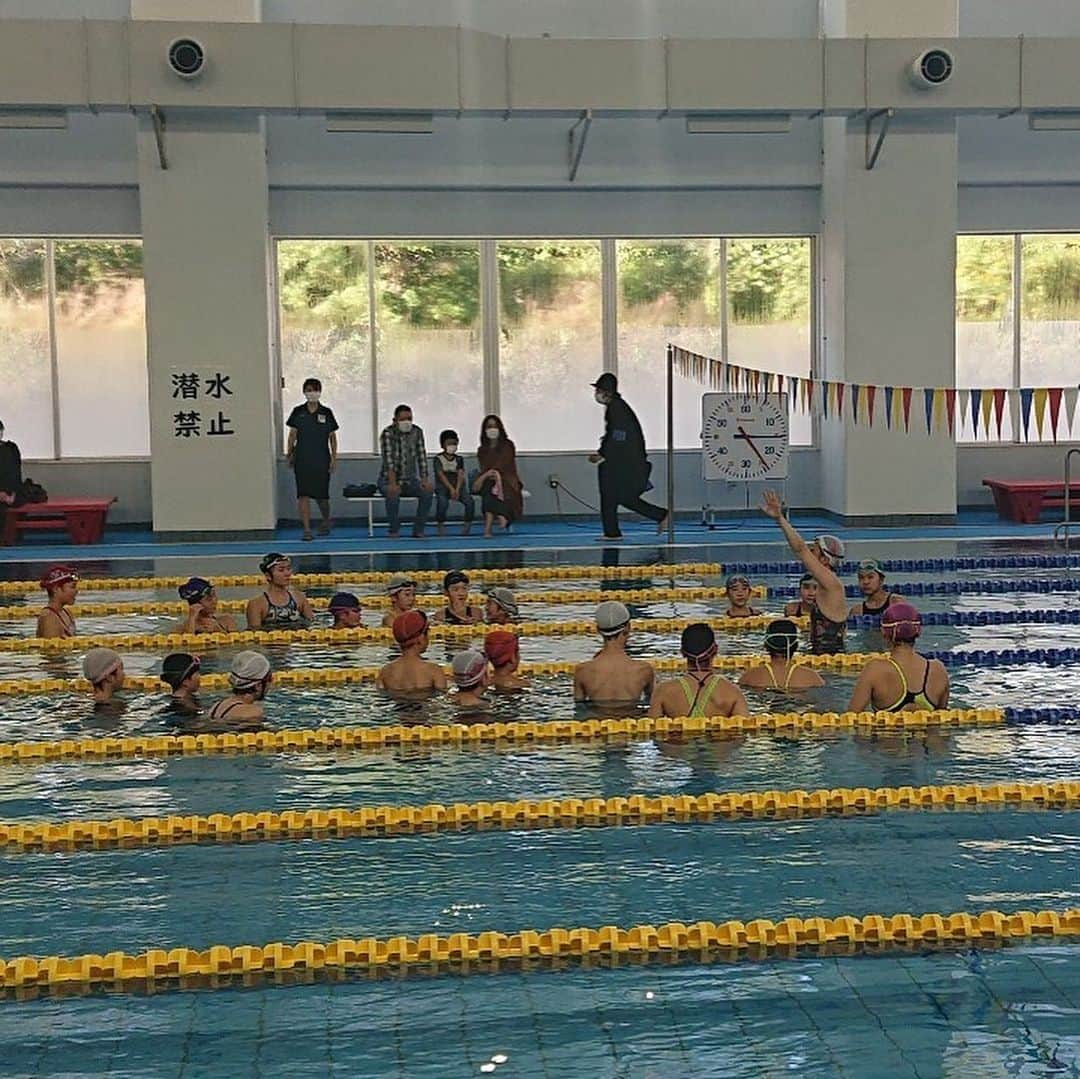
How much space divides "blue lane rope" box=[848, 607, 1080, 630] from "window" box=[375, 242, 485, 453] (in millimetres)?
8550

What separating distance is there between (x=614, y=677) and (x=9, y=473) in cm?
1029

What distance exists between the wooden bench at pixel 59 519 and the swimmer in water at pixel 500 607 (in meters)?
7.49

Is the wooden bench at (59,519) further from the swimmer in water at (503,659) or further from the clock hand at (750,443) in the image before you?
the swimmer in water at (503,659)

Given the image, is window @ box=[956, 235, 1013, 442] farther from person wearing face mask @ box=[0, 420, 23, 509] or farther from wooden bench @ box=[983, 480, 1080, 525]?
person wearing face mask @ box=[0, 420, 23, 509]

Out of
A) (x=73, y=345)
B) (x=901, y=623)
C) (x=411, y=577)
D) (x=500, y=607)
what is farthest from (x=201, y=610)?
(x=73, y=345)

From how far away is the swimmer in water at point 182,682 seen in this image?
29.0 feet

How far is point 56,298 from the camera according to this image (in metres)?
18.7

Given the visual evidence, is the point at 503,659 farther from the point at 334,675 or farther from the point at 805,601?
the point at 805,601

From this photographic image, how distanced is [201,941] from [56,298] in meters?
14.6

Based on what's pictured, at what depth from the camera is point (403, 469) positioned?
57.8 feet

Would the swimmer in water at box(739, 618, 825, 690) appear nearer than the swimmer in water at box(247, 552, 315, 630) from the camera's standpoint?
Yes

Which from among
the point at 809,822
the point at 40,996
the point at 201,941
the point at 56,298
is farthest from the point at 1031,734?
the point at 56,298

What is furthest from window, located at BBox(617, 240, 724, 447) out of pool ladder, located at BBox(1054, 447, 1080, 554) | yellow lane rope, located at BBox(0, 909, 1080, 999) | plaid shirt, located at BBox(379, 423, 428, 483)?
yellow lane rope, located at BBox(0, 909, 1080, 999)

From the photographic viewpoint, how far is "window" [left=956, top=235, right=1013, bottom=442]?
775 inches
